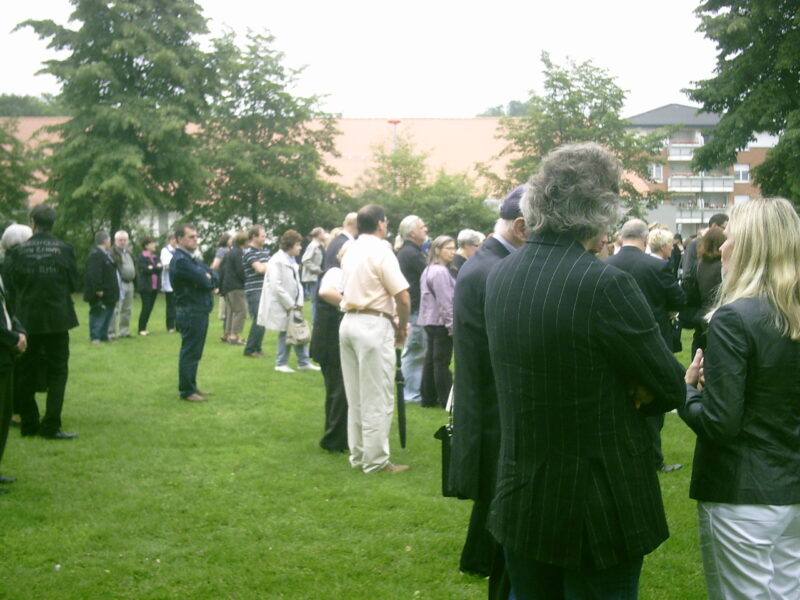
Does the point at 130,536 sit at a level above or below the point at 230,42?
below

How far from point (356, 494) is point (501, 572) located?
2978 mm

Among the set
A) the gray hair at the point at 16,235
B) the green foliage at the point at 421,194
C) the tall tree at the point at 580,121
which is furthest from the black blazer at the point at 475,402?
the tall tree at the point at 580,121

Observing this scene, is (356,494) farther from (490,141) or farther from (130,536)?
(490,141)

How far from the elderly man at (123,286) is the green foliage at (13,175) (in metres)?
22.9

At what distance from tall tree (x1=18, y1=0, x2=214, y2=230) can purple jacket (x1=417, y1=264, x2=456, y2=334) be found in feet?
87.8

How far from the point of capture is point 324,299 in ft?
26.3

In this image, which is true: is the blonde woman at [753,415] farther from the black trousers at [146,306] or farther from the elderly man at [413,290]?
the black trousers at [146,306]

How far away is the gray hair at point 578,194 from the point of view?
113 inches

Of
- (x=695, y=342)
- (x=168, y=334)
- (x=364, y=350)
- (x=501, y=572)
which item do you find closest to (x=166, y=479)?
(x=364, y=350)

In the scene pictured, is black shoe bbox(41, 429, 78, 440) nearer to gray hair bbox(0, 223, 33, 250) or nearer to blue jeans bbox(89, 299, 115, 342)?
gray hair bbox(0, 223, 33, 250)

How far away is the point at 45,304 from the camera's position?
8641 millimetres

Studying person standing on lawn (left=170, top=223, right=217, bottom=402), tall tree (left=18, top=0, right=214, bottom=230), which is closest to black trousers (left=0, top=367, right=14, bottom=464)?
person standing on lawn (left=170, top=223, right=217, bottom=402)

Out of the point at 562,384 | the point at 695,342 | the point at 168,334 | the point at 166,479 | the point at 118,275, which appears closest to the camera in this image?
the point at 562,384

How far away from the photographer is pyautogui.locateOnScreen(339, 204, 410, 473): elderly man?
7262 mm
